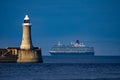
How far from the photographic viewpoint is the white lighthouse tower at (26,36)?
3578 inches

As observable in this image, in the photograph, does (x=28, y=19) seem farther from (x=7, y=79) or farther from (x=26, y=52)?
(x=7, y=79)

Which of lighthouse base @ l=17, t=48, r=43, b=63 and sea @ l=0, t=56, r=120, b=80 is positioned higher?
lighthouse base @ l=17, t=48, r=43, b=63

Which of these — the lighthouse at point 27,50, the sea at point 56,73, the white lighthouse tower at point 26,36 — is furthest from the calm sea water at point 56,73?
the white lighthouse tower at point 26,36

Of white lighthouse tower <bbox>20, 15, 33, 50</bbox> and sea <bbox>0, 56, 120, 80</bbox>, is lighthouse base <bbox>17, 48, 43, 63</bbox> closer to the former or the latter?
white lighthouse tower <bbox>20, 15, 33, 50</bbox>

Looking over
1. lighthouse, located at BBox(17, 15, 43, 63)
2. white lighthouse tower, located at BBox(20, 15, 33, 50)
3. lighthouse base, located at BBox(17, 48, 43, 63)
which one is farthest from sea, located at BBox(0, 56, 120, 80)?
white lighthouse tower, located at BBox(20, 15, 33, 50)

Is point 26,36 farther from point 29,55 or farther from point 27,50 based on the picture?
point 29,55

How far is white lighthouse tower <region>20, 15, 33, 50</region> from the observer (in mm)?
90875

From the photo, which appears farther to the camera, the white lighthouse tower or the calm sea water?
the white lighthouse tower

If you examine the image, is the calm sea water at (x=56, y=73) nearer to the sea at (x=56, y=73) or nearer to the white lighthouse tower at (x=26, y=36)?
the sea at (x=56, y=73)

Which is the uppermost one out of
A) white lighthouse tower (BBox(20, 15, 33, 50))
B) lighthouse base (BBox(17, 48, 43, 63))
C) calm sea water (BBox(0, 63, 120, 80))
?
white lighthouse tower (BBox(20, 15, 33, 50))

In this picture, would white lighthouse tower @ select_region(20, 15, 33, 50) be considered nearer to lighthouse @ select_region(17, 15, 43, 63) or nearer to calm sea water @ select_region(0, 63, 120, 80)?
lighthouse @ select_region(17, 15, 43, 63)

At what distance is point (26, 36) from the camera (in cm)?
9094

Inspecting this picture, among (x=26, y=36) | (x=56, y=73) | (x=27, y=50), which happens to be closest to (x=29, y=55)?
(x=27, y=50)

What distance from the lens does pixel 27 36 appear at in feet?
298
